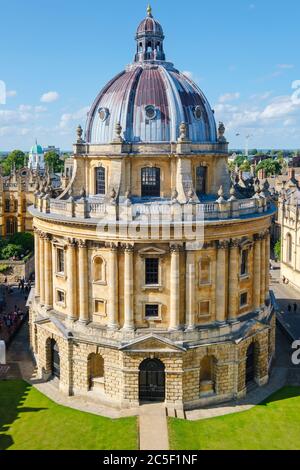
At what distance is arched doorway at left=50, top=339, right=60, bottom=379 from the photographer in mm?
42000

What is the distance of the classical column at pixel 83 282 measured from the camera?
1510 inches

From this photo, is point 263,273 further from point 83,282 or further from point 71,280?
point 71,280

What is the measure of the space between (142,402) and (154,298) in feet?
26.4

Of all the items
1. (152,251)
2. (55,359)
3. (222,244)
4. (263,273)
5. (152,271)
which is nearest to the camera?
(152,251)

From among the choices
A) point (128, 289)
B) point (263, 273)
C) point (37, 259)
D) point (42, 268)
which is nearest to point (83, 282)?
point (128, 289)

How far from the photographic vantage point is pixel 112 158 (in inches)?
1548

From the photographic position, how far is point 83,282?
38.8 m

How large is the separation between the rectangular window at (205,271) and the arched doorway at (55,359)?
45.2 ft

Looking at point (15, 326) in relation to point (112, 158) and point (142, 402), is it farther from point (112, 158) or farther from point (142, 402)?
point (112, 158)

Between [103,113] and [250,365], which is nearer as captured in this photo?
[103,113]

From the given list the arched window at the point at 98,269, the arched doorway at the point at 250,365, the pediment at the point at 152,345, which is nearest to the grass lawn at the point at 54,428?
the pediment at the point at 152,345

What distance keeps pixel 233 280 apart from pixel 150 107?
15233mm

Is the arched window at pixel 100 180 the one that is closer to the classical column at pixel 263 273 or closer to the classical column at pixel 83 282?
the classical column at pixel 83 282
